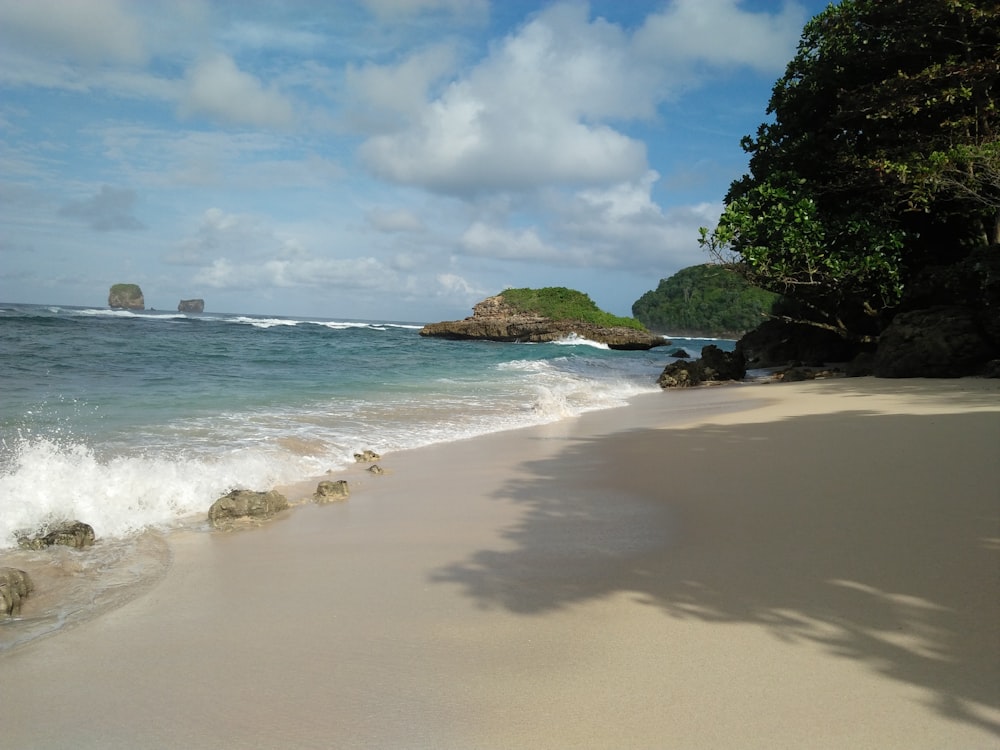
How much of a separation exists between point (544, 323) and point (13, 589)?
5608cm

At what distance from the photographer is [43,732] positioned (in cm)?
214

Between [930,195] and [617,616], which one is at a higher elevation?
[930,195]

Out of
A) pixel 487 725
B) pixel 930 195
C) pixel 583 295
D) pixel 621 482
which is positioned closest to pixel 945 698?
pixel 487 725

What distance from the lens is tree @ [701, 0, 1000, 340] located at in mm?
12578

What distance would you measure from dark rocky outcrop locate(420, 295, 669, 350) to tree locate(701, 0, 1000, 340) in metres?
37.9

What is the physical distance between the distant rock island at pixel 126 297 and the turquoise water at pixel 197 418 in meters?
129

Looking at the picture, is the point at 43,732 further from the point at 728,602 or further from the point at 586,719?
the point at 728,602

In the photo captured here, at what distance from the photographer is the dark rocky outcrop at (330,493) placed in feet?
17.9

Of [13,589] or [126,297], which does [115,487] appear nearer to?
[13,589]

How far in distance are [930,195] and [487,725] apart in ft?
48.9

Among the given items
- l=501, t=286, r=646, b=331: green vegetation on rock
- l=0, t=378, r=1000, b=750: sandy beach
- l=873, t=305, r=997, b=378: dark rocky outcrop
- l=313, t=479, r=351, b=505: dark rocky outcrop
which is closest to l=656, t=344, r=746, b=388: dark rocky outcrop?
l=873, t=305, r=997, b=378: dark rocky outcrop

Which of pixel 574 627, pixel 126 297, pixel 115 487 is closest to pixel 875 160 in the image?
pixel 574 627

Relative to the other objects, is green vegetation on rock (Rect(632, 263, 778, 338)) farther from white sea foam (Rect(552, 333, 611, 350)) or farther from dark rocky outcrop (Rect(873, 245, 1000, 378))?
dark rocky outcrop (Rect(873, 245, 1000, 378))

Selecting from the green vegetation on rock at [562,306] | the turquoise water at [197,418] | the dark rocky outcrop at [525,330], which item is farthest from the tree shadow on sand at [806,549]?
the green vegetation on rock at [562,306]
